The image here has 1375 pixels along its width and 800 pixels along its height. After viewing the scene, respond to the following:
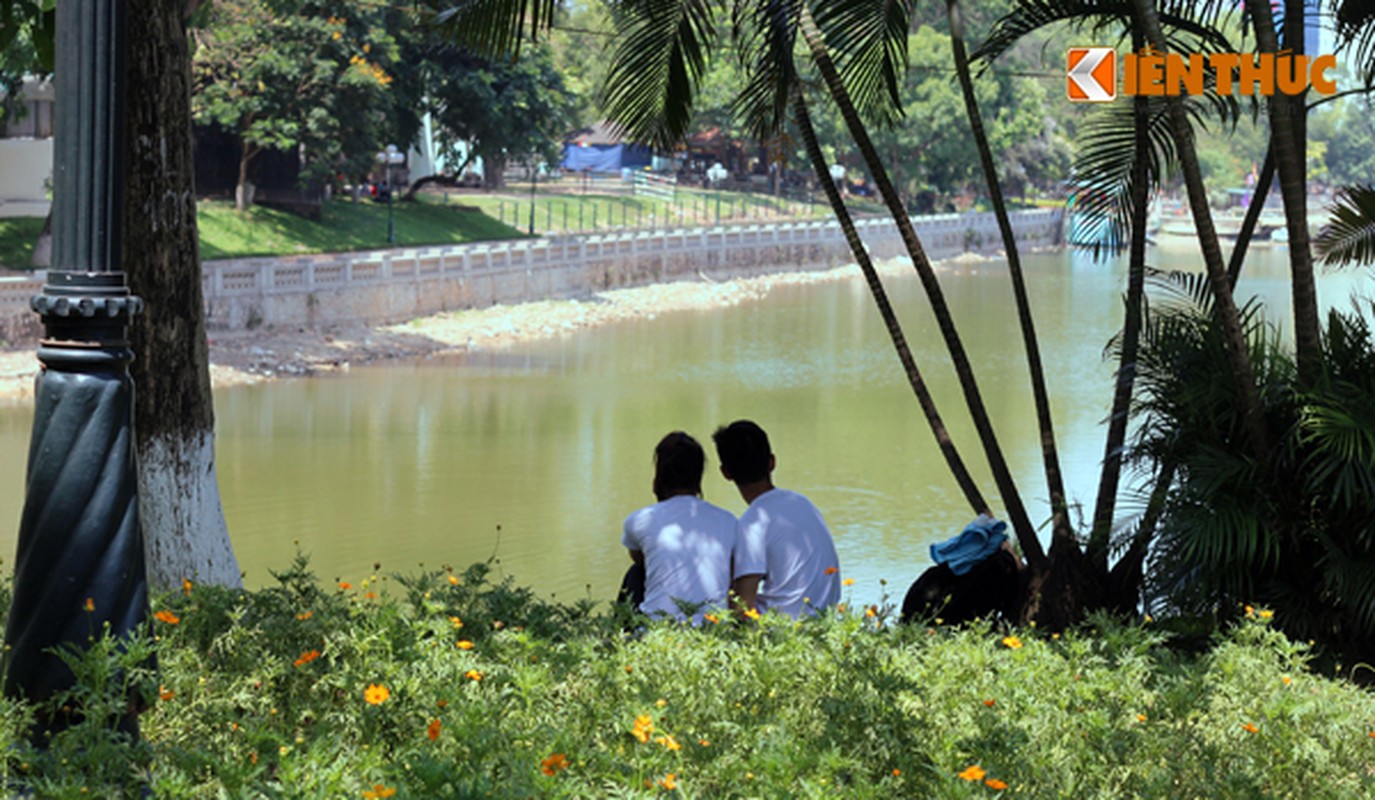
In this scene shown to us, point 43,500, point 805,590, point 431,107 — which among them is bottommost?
point 805,590

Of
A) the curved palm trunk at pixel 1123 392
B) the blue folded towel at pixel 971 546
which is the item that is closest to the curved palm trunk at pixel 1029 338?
the curved palm trunk at pixel 1123 392

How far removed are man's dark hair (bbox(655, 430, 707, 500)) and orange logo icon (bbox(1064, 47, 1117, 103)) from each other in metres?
3.18

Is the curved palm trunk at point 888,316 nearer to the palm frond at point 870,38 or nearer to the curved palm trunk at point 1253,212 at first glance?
the palm frond at point 870,38

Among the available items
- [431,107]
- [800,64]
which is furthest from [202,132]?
[800,64]

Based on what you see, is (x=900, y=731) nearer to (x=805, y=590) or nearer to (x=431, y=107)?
(x=805, y=590)

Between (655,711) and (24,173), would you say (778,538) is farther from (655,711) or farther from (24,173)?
(24,173)

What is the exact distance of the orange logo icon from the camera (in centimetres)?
750

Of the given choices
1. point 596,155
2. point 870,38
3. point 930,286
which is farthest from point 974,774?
point 596,155

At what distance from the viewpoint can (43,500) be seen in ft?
11.4

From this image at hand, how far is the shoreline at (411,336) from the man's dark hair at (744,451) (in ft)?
49.8

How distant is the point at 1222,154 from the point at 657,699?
3799 inches

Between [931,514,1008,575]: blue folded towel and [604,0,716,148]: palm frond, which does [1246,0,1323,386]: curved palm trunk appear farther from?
[604,0,716,148]: palm frond

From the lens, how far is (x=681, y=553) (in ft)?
17.3

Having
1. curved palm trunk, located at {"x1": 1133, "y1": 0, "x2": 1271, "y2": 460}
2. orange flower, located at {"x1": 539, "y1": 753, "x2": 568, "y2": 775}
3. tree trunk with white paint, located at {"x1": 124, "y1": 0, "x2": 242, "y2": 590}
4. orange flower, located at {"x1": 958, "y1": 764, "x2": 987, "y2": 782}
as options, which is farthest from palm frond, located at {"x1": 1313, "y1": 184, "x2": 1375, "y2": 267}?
orange flower, located at {"x1": 539, "y1": 753, "x2": 568, "y2": 775}
